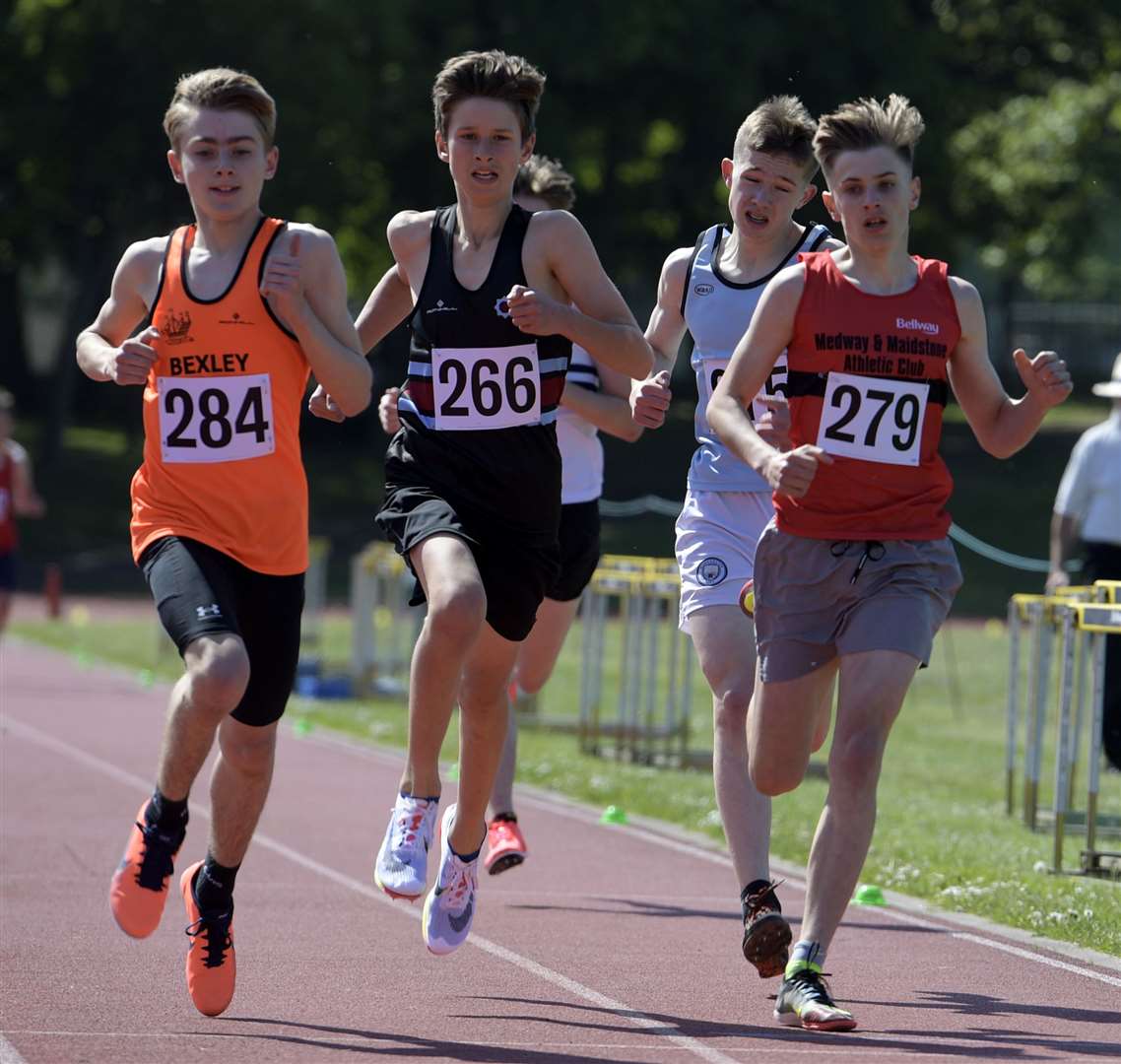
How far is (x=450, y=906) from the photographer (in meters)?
6.48

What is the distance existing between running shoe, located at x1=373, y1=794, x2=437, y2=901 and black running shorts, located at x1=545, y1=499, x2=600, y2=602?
7.24 feet

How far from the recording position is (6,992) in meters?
6.23

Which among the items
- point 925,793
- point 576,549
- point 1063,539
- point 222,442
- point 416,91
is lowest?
point 925,793

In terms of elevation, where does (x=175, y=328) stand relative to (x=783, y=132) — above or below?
below

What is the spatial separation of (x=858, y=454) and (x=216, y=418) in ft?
5.48

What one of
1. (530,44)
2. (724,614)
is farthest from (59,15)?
(724,614)

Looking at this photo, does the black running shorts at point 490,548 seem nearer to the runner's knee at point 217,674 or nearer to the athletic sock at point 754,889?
the runner's knee at point 217,674

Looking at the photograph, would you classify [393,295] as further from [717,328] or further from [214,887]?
[214,887]

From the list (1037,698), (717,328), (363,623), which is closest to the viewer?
(717,328)

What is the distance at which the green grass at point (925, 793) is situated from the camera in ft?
28.2

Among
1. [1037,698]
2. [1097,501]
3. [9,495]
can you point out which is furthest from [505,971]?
[9,495]

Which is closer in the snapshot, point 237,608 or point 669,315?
point 237,608

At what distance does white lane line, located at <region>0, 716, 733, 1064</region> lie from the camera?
5812mm

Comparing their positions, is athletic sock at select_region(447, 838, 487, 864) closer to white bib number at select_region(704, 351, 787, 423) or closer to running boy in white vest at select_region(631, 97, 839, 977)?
running boy in white vest at select_region(631, 97, 839, 977)
